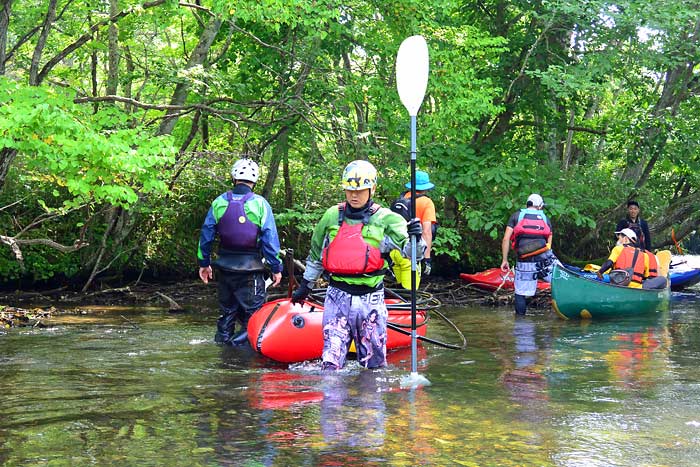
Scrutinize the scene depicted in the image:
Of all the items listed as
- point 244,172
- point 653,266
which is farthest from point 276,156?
point 244,172

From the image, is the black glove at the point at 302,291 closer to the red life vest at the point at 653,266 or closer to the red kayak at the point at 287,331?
the red kayak at the point at 287,331

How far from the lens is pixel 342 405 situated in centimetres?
623

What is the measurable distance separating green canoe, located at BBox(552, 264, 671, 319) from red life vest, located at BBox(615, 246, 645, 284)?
0.84 ft

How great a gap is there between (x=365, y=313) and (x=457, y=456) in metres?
2.09

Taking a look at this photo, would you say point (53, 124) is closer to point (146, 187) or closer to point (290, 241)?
point (146, 187)

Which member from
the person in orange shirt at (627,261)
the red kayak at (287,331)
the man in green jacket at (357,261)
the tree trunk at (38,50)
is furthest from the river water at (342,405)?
the tree trunk at (38,50)

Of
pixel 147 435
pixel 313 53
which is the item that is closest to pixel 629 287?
pixel 313 53

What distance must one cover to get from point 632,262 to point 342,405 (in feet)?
26.5

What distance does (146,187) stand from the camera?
31.1 ft

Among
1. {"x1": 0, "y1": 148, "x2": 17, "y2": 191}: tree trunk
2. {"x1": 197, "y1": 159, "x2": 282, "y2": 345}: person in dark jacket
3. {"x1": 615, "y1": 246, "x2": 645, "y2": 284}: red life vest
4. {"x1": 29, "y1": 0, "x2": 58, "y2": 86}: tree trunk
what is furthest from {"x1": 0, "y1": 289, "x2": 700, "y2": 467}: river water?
{"x1": 29, "y1": 0, "x2": 58, "y2": 86}: tree trunk

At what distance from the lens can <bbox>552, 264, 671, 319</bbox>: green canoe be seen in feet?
40.8

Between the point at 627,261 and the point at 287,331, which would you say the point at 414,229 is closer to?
the point at 287,331

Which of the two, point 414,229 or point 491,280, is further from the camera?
point 491,280

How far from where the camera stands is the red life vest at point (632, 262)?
43.1 ft
